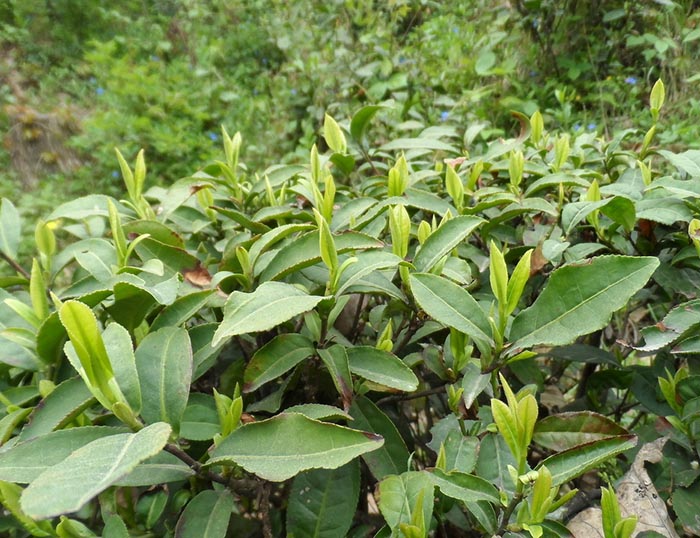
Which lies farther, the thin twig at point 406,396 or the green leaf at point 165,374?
the thin twig at point 406,396

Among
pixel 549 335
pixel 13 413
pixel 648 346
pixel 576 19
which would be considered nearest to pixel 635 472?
pixel 648 346

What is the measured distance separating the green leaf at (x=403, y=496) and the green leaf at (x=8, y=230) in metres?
0.81

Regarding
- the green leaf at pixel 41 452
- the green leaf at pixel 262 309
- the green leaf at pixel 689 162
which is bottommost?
the green leaf at pixel 41 452

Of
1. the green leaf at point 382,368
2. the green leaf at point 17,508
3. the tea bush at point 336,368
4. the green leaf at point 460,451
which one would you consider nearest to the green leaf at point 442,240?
the tea bush at point 336,368

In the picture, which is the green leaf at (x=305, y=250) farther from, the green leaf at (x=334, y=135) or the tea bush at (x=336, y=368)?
the green leaf at (x=334, y=135)

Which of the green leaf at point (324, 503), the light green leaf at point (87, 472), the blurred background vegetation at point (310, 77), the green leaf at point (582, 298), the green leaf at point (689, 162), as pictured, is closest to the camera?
the light green leaf at point (87, 472)

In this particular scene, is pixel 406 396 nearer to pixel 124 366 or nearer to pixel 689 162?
pixel 124 366

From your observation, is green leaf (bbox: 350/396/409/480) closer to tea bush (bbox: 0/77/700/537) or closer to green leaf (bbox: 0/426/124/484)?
tea bush (bbox: 0/77/700/537)

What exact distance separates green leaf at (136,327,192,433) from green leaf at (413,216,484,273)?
0.35 metres

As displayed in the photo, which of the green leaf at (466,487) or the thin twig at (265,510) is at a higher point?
the green leaf at (466,487)

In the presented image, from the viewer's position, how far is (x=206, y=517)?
2.16 ft

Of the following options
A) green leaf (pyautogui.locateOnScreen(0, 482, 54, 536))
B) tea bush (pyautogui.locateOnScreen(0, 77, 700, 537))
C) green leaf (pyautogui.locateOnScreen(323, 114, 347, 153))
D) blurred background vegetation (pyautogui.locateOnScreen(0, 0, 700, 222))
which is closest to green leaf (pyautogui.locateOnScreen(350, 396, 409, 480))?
tea bush (pyautogui.locateOnScreen(0, 77, 700, 537))

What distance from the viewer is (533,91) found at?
10.5ft

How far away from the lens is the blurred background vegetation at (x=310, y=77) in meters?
3.12
